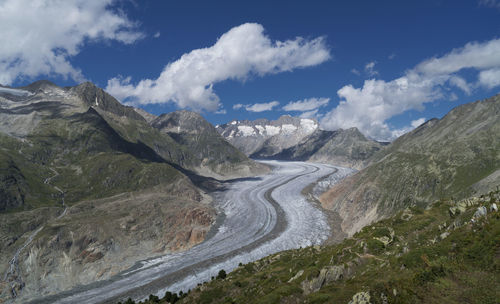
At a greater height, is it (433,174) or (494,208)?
(494,208)

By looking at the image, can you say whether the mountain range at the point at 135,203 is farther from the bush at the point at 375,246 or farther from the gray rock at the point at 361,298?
the gray rock at the point at 361,298

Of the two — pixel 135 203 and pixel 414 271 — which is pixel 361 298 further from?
pixel 135 203

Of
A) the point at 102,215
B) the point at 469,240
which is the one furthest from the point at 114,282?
the point at 469,240

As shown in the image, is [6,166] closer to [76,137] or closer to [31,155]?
[31,155]

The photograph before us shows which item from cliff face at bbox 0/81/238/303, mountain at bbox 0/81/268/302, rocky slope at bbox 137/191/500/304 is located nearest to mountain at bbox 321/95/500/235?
rocky slope at bbox 137/191/500/304

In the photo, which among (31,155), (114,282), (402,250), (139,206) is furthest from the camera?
(31,155)

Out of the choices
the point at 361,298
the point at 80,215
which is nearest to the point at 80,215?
the point at 80,215

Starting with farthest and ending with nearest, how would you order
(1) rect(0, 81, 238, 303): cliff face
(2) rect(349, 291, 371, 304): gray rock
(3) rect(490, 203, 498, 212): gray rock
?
1. (1) rect(0, 81, 238, 303): cliff face
2. (3) rect(490, 203, 498, 212): gray rock
3. (2) rect(349, 291, 371, 304): gray rock

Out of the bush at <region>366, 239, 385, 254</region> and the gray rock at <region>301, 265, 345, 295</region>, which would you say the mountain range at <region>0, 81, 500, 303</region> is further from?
the gray rock at <region>301, 265, 345, 295</region>
